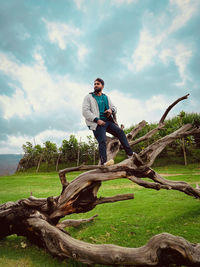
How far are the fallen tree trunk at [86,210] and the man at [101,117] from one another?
1.57ft

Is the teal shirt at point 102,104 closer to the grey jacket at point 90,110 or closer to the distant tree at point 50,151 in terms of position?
the grey jacket at point 90,110

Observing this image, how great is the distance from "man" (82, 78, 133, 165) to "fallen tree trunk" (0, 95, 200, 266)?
479 millimetres

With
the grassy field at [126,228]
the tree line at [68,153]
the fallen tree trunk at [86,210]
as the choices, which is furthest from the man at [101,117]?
the tree line at [68,153]

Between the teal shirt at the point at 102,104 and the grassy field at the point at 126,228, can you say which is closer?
the grassy field at the point at 126,228

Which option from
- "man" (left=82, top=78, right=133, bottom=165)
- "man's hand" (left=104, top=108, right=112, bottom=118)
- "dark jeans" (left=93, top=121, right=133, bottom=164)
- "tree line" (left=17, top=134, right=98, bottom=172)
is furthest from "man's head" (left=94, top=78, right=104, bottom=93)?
"tree line" (left=17, top=134, right=98, bottom=172)

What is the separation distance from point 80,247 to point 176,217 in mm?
3730

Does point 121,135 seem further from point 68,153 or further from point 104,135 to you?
point 68,153

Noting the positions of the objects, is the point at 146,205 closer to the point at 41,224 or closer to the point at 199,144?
the point at 41,224

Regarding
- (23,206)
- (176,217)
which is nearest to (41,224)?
(23,206)

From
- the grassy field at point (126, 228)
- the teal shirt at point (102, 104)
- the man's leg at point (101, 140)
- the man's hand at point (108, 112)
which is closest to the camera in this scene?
the grassy field at point (126, 228)

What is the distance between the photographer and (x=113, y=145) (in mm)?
4773

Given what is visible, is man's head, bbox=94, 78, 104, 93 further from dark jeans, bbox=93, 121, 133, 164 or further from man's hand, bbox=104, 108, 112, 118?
dark jeans, bbox=93, 121, 133, 164

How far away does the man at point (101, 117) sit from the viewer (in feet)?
12.7

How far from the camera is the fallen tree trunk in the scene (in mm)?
2771
